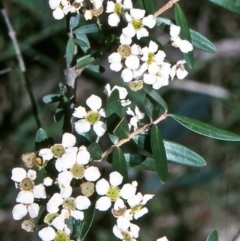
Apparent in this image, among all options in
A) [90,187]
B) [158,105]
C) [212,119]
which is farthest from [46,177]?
[212,119]

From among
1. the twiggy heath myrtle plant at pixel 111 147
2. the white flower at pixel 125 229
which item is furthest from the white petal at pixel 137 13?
the white flower at pixel 125 229

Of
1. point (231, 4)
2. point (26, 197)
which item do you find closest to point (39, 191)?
point (26, 197)

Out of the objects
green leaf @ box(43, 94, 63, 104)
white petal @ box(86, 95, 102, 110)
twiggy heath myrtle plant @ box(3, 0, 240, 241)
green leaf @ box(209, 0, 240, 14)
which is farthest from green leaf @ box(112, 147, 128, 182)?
green leaf @ box(209, 0, 240, 14)

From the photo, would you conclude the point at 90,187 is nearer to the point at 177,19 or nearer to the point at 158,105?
the point at 158,105

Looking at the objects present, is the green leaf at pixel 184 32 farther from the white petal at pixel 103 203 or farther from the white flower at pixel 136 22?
the white petal at pixel 103 203

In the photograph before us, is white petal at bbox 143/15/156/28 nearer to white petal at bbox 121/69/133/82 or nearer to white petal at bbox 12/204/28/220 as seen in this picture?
white petal at bbox 121/69/133/82

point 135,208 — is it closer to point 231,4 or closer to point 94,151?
point 94,151
